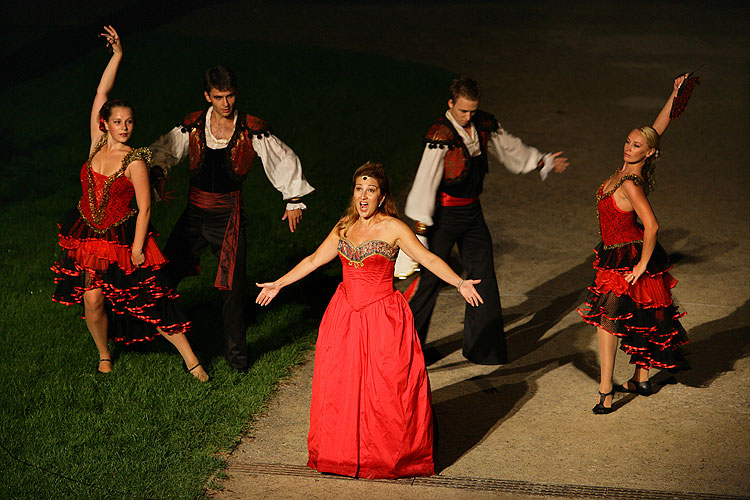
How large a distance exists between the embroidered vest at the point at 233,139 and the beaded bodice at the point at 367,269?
4.97 feet

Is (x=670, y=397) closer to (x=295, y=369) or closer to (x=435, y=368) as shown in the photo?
(x=435, y=368)

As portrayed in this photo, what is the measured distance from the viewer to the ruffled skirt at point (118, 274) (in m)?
6.86

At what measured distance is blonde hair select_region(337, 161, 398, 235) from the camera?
585 cm

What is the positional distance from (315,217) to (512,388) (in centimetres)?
455

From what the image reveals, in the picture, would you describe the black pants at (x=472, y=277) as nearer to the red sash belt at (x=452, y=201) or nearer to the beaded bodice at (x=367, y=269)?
the red sash belt at (x=452, y=201)

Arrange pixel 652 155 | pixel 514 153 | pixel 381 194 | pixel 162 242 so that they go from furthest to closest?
pixel 162 242 → pixel 514 153 → pixel 652 155 → pixel 381 194

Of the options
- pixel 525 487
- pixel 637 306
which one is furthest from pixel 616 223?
pixel 525 487

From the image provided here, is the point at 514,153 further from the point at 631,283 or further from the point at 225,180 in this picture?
the point at 225,180

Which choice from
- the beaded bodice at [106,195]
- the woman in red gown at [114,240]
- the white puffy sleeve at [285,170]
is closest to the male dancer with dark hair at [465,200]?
the white puffy sleeve at [285,170]

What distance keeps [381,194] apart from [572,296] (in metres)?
3.66

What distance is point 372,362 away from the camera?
5824 millimetres

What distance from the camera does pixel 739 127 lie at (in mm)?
14414

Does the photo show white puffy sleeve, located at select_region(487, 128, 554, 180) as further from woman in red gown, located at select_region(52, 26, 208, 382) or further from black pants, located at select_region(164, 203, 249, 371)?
woman in red gown, located at select_region(52, 26, 208, 382)

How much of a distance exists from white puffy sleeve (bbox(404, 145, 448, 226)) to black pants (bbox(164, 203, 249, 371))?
4.22 ft
